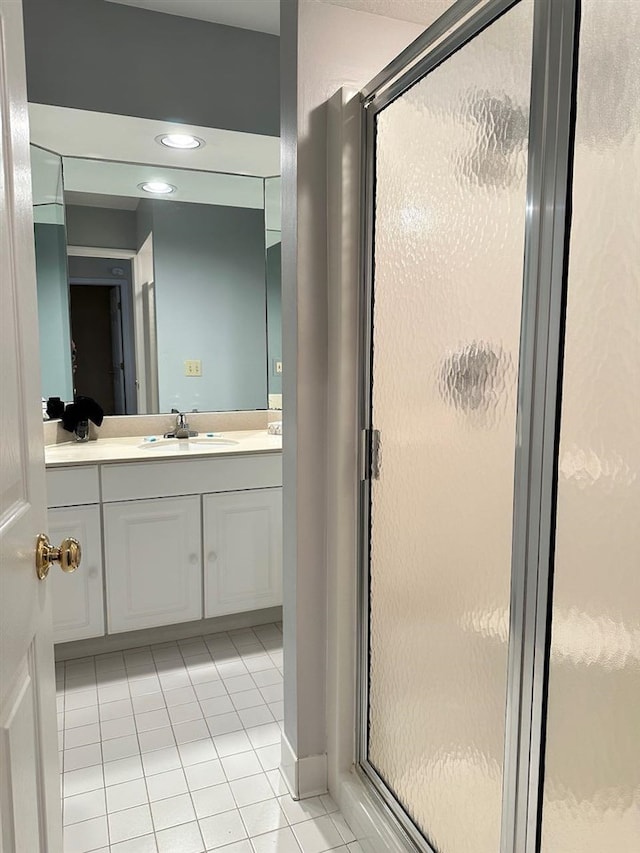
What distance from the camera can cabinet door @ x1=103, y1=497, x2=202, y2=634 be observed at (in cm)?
245

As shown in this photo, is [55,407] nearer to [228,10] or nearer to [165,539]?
[165,539]

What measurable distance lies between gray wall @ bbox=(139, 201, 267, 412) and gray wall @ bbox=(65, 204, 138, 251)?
3.9 inches

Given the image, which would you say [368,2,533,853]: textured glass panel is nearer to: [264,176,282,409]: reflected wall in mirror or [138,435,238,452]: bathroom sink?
[138,435,238,452]: bathroom sink

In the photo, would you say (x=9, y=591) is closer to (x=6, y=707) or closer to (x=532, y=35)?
(x=6, y=707)

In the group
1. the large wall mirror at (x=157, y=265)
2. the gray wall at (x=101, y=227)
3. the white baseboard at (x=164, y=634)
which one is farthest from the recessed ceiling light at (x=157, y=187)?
the white baseboard at (x=164, y=634)

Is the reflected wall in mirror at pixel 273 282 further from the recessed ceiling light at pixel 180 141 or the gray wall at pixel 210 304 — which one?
the recessed ceiling light at pixel 180 141

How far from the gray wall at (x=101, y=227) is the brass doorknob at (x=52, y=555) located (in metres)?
2.10

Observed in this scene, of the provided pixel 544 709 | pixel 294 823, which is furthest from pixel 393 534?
pixel 294 823

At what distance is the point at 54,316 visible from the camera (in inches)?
108

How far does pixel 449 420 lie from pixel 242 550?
162cm

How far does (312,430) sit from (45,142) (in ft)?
6.13

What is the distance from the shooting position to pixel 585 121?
879mm

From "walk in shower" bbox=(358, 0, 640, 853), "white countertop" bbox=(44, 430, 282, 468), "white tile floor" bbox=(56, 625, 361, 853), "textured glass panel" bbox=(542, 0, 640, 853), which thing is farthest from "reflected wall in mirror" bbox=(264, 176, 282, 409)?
"textured glass panel" bbox=(542, 0, 640, 853)

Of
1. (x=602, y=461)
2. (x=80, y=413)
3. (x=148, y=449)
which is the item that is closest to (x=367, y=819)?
(x=602, y=461)
